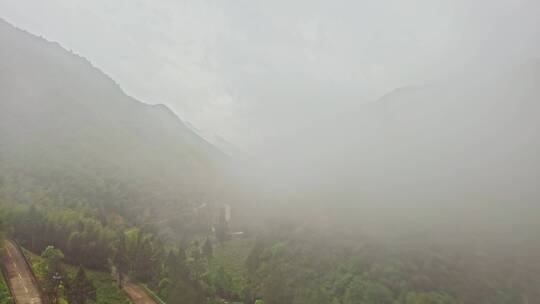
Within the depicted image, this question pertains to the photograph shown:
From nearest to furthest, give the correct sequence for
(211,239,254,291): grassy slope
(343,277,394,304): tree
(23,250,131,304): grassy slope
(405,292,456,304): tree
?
1. (23,250,131,304): grassy slope
2. (405,292,456,304): tree
3. (343,277,394,304): tree
4. (211,239,254,291): grassy slope

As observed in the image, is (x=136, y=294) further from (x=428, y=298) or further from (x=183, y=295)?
(x=428, y=298)

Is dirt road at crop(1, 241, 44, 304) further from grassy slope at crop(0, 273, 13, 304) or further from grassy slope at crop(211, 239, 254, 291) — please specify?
grassy slope at crop(211, 239, 254, 291)

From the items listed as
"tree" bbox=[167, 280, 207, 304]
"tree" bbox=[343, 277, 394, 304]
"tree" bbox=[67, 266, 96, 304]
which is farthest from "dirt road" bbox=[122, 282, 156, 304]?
"tree" bbox=[343, 277, 394, 304]

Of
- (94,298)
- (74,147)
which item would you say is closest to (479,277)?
(94,298)

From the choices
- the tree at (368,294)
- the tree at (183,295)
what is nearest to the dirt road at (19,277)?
the tree at (183,295)

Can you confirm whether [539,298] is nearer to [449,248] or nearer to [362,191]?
[449,248]

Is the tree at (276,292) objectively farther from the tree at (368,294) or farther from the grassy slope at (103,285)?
the grassy slope at (103,285)
